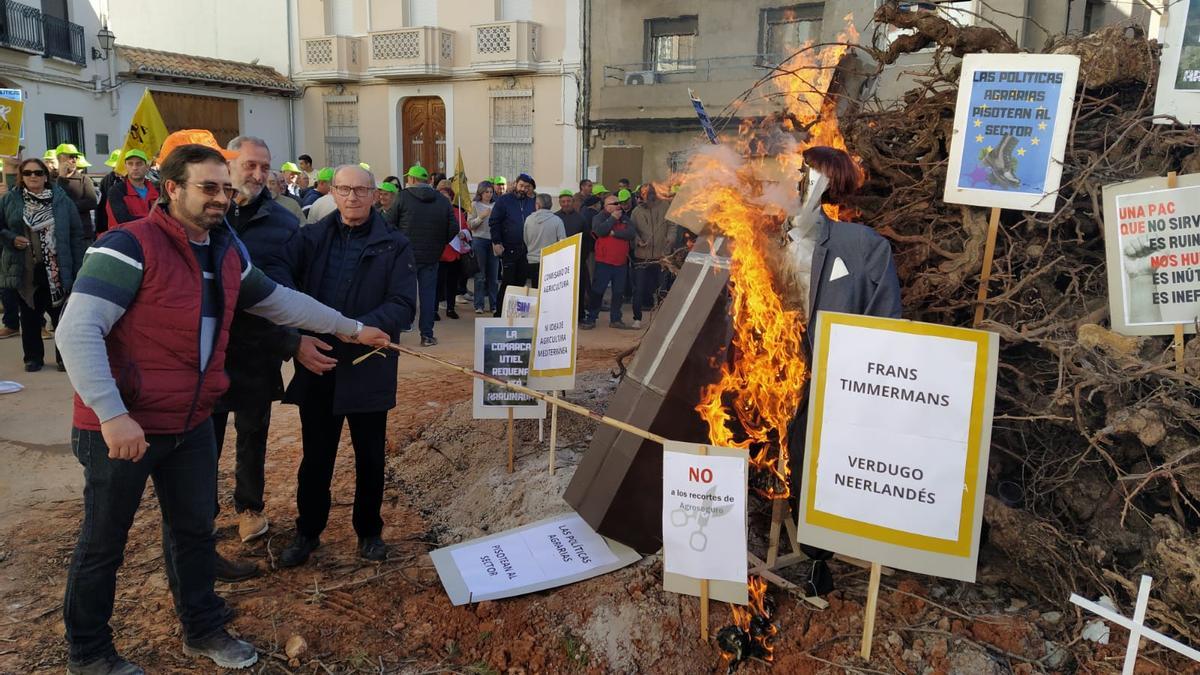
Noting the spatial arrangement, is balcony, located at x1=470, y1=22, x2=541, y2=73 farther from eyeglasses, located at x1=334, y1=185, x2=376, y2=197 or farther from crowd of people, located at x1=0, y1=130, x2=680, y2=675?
eyeglasses, located at x1=334, y1=185, x2=376, y2=197

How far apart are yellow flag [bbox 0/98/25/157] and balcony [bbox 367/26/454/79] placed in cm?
1561

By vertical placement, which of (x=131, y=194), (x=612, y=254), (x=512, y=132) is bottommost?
(x=612, y=254)

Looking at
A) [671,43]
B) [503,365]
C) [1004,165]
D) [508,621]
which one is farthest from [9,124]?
[671,43]

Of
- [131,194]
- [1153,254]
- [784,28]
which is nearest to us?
[1153,254]

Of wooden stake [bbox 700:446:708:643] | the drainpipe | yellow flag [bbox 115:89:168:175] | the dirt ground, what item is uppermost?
the drainpipe

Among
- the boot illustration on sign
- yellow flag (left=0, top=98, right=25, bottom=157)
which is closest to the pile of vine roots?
the boot illustration on sign

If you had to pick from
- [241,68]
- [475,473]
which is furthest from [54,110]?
[475,473]

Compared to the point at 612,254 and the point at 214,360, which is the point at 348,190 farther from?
the point at 612,254

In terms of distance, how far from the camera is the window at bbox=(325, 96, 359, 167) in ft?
90.5

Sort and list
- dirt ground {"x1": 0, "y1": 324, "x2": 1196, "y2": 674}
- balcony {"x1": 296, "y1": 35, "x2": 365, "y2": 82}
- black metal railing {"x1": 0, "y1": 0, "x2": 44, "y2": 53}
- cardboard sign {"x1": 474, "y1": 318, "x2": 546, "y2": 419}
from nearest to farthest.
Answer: dirt ground {"x1": 0, "y1": 324, "x2": 1196, "y2": 674} < cardboard sign {"x1": 474, "y1": 318, "x2": 546, "y2": 419} < black metal railing {"x1": 0, "y1": 0, "x2": 44, "y2": 53} < balcony {"x1": 296, "y1": 35, "x2": 365, "y2": 82}

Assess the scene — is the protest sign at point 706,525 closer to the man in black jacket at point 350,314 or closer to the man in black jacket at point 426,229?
the man in black jacket at point 350,314

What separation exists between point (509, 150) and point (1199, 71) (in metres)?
21.6

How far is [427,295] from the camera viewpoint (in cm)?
1106

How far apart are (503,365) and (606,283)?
6.98 metres
